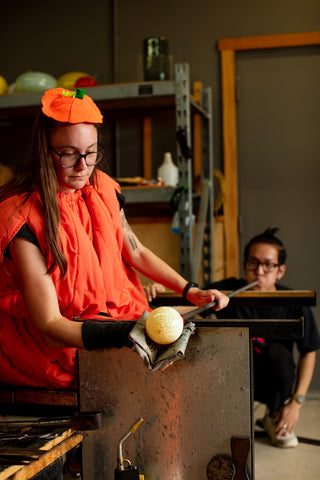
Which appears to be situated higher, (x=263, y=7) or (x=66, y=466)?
(x=263, y=7)

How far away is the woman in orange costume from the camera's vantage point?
5.40ft

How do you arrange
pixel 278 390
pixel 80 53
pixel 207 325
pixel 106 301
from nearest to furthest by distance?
pixel 207 325 → pixel 106 301 → pixel 278 390 → pixel 80 53

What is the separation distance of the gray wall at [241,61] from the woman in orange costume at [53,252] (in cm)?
228

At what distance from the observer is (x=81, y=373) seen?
5.06 feet

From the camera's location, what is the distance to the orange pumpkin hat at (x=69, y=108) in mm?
1673

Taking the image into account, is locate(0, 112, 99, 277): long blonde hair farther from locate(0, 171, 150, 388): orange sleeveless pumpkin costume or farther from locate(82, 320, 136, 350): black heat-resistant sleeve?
locate(82, 320, 136, 350): black heat-resistant sleeve

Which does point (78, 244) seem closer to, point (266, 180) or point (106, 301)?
point (106, 301)

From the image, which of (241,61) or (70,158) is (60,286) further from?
(241,61)

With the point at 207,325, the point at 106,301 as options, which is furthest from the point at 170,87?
the point at 207,325

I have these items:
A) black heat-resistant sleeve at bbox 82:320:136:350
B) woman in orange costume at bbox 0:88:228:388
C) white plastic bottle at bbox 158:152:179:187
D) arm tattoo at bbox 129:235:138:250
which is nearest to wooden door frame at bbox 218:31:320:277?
white plastic bottle at bbox 158:152:179:187

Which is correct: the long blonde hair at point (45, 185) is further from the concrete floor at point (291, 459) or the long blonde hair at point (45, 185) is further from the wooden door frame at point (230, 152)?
the wooden door frame at point (230, 152)

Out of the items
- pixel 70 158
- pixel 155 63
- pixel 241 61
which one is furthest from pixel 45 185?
pixel 241 61

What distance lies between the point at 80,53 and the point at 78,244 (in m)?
2.93

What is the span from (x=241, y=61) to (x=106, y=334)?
3.09 m
